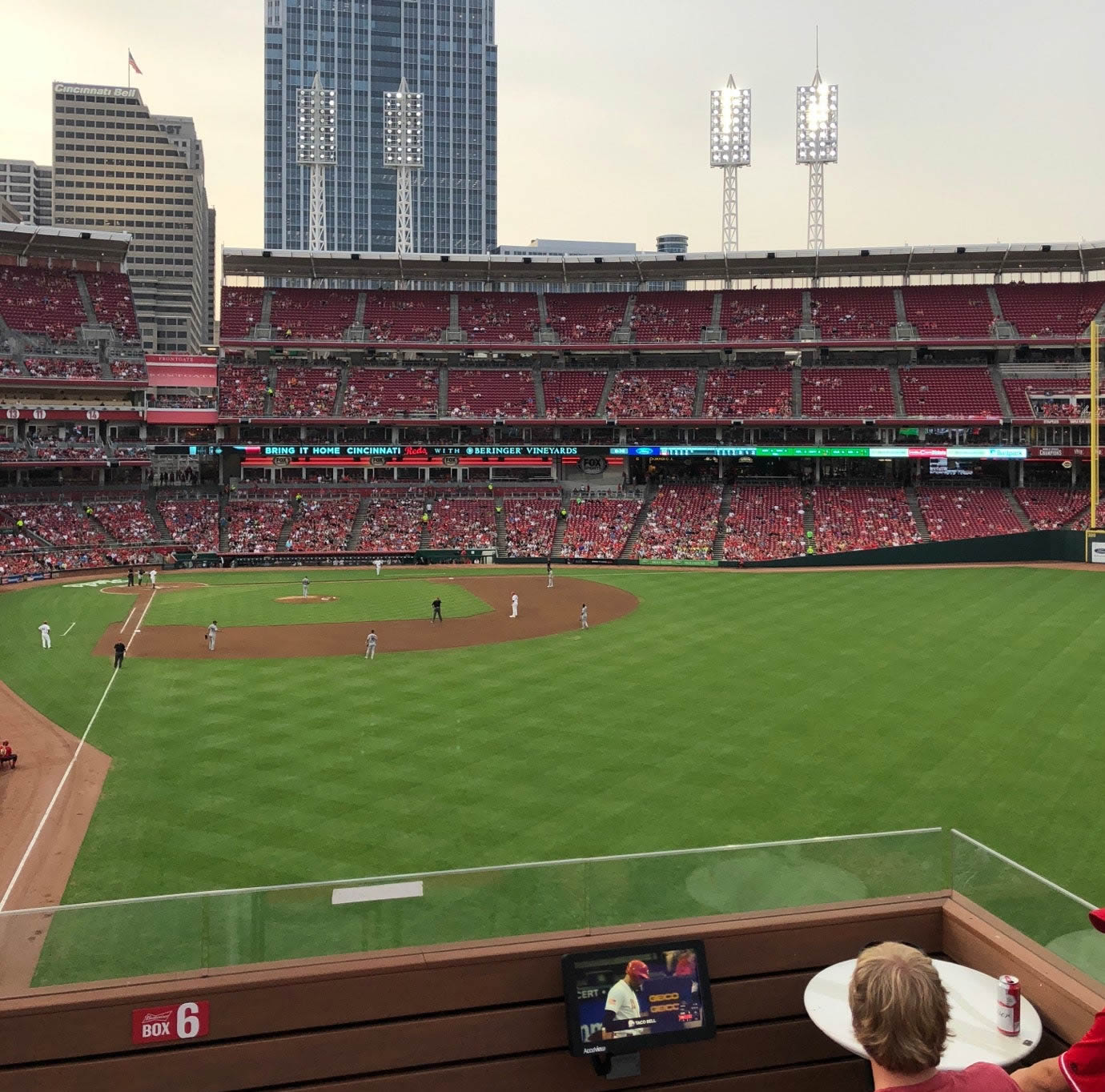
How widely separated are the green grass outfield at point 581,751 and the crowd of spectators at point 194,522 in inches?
1247

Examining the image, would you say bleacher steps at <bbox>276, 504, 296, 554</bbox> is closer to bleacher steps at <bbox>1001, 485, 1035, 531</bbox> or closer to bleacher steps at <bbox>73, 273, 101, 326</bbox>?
bleacher steps at <bbox>73, 273, 101, 326</bbox>

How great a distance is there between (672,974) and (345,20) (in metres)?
207

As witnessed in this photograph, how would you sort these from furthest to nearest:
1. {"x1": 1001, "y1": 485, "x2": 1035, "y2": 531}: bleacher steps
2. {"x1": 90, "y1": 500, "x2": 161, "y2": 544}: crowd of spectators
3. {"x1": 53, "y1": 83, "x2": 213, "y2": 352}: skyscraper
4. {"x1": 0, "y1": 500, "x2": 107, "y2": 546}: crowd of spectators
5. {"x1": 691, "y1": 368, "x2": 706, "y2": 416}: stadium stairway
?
{"x1": 53, "y1": 83, "x2": 213, "y2": 352}: skyscraper, {"x1": 691, "y1": 368, "x2": 706, "y2": 416}: stadium stairway, {"x1": 90, "y1": 500, "x2": 161, "y2": 544}: crowd of spectators, {"x1": 0, "y1": 500, "x2": 107, "y2": 546}: crowd of spectators, {"x1": 1001, "y1": 485, "x2": 1035, "y2": 531}: bleacher steps

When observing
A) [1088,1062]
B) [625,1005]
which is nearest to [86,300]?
[625,1005]

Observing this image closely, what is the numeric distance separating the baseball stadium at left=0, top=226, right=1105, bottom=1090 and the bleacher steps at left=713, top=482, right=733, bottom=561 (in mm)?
282

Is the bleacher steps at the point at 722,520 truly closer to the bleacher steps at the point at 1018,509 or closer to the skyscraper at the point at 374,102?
the bleacher steps at the point at 1018,509

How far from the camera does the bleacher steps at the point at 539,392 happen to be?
74.7 meters

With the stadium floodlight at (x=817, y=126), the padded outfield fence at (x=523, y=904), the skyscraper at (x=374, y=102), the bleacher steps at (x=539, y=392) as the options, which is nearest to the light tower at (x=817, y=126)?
the stadium floodlight at (x=817, y=126)

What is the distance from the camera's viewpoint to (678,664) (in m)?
30.5

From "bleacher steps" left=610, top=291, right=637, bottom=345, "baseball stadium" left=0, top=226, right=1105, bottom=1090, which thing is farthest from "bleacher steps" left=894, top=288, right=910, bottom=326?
"bleacher steps" left=610, top=291, right=637, bottom=345

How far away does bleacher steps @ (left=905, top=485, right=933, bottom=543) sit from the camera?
61.3 m

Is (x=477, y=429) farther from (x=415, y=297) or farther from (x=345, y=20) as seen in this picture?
(x=345, y=20)

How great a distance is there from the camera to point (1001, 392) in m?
68.9

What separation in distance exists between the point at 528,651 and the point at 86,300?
61.8 m
